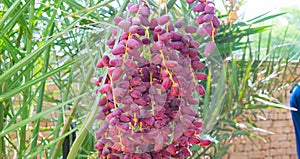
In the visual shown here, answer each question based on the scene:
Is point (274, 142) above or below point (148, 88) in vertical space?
below

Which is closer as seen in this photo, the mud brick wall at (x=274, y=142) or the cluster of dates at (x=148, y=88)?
the cluster of dates at (x=148, y=88)

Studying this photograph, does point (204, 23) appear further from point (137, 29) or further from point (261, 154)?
point (261, 154)

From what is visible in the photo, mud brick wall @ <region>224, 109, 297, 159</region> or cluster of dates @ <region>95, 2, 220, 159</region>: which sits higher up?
cluster of dates @ <region>95, 2, 220, 159</region>

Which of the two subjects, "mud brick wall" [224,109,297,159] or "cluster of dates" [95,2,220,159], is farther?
"mud brick wall" [224,109,297,159]

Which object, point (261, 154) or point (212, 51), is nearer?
point (212, 51)

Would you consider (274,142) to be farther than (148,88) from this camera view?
Yes

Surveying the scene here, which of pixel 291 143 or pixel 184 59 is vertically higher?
pixel 184 59

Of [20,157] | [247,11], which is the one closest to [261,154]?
[247,11]

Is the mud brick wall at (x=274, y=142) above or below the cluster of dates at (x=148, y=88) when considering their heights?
below
